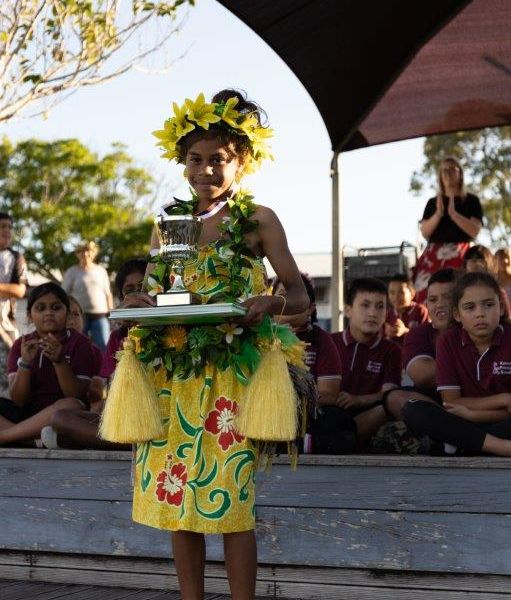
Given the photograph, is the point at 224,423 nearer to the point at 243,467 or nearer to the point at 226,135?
the point at 243,467

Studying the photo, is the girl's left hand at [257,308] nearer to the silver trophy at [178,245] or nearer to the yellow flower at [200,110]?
the silver trophy at [178,245]

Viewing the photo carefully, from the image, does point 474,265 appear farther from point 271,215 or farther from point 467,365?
point 271,215

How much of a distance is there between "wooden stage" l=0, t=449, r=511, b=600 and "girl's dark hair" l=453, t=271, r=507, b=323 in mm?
829

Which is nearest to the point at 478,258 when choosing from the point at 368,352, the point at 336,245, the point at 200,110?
the point at 336,245

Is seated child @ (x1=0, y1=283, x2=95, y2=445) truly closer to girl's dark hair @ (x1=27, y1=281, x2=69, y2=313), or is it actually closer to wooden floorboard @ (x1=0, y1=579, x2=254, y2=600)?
girl's dark hair @ (x1=27, y1=281, x2=69, y2=313)

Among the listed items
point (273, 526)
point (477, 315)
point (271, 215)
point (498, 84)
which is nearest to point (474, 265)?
point (498, 84)

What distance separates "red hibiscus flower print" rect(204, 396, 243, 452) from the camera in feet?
10.1

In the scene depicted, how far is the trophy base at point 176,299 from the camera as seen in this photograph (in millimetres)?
2928

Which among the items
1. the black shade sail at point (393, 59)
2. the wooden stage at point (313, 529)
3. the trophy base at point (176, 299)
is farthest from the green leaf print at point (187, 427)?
the black shade sail at point (393, 59)

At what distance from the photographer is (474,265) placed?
624 centimetres

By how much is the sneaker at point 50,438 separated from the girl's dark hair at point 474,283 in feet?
5.78

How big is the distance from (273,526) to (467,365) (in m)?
0.99

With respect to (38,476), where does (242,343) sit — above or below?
above

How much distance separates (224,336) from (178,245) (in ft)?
1.01
